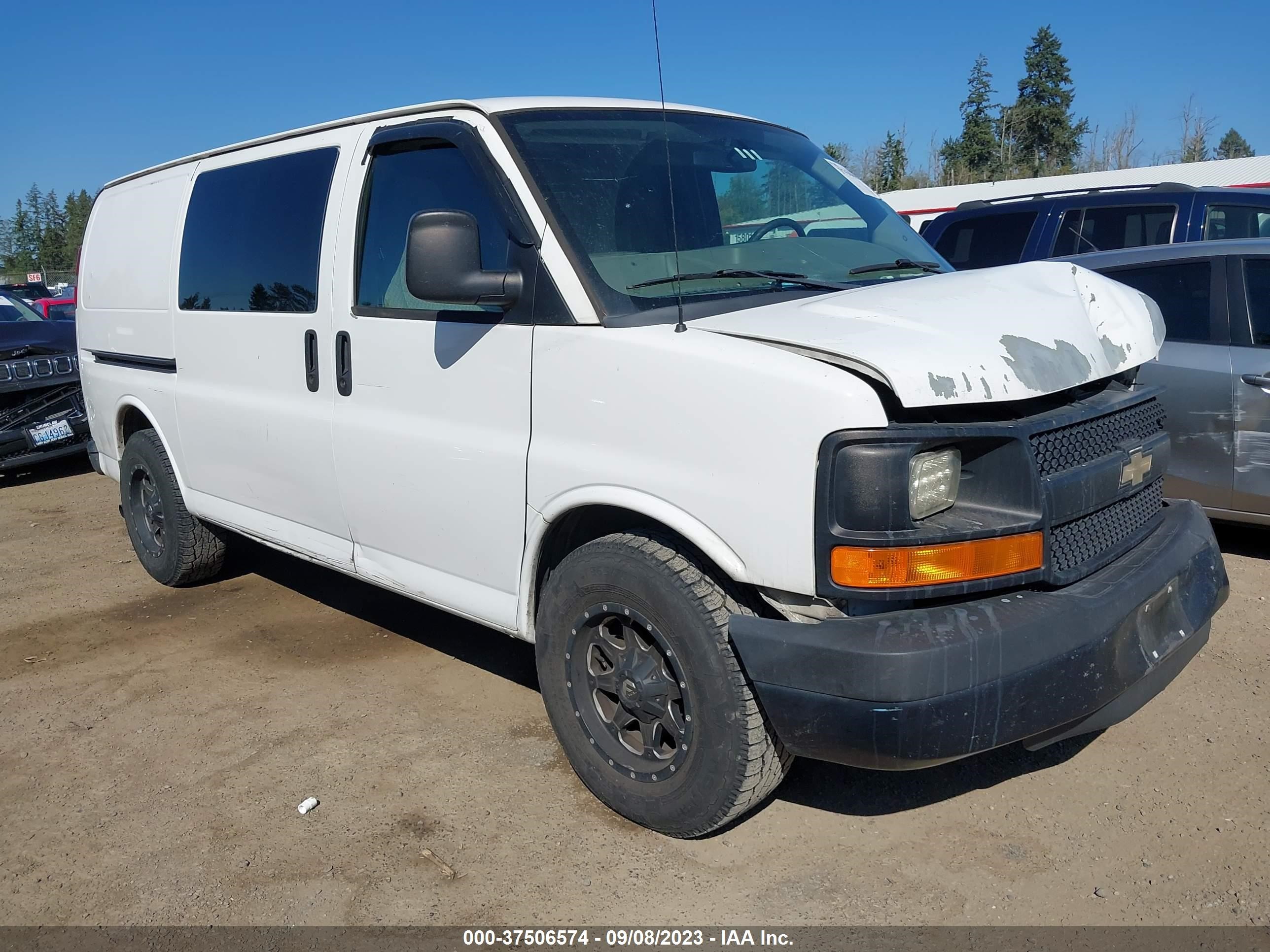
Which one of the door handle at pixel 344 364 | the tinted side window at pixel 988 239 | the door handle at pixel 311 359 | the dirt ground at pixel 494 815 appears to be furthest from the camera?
the tinted side window at pixel 988 239

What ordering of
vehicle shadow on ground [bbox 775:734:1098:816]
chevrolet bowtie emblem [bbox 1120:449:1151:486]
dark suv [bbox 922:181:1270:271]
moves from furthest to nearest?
1. dark suv [bbox 922:181:1270:271]
2. vehicle shadow on ground [bbox 775:734:1098:816]
3. chevrolet bowtie emblem [bbox 1120:449:1151:486]

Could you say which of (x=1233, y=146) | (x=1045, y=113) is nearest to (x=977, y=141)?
(x=1045, y=113)

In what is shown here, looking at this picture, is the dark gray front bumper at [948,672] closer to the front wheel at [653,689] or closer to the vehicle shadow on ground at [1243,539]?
the front wheel at [653,689]

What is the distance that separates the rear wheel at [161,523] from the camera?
529 centimetres

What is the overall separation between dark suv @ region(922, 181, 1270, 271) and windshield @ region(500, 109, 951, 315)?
389 centimetres

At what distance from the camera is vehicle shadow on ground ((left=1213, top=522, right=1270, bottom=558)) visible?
18.4ft

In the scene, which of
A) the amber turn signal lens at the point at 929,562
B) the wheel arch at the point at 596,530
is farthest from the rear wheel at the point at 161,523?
the amber turn signal lens at the point at 929,562

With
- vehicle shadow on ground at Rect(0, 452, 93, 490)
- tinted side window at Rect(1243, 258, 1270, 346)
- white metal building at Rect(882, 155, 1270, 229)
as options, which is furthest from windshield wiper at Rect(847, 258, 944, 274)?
white metal building at Rect(882, 155, 1270, 229)

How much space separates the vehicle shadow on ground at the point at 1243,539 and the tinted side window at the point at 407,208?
13.6 feet

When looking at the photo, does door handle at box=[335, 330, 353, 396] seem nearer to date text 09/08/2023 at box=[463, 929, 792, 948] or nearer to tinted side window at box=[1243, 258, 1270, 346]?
A: date text 09/08/2023 at box=[463, 929, 792, 948]

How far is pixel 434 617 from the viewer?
5113 millimetres

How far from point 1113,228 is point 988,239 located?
0.92 meters

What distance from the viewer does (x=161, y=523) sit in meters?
5.59

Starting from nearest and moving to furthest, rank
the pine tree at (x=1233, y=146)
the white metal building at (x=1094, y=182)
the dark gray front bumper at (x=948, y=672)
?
the dark gray front bumper at (x=948, y=672), the white metal building at (x=1094, y=182), the pine tree at (x=1233, y=146)
